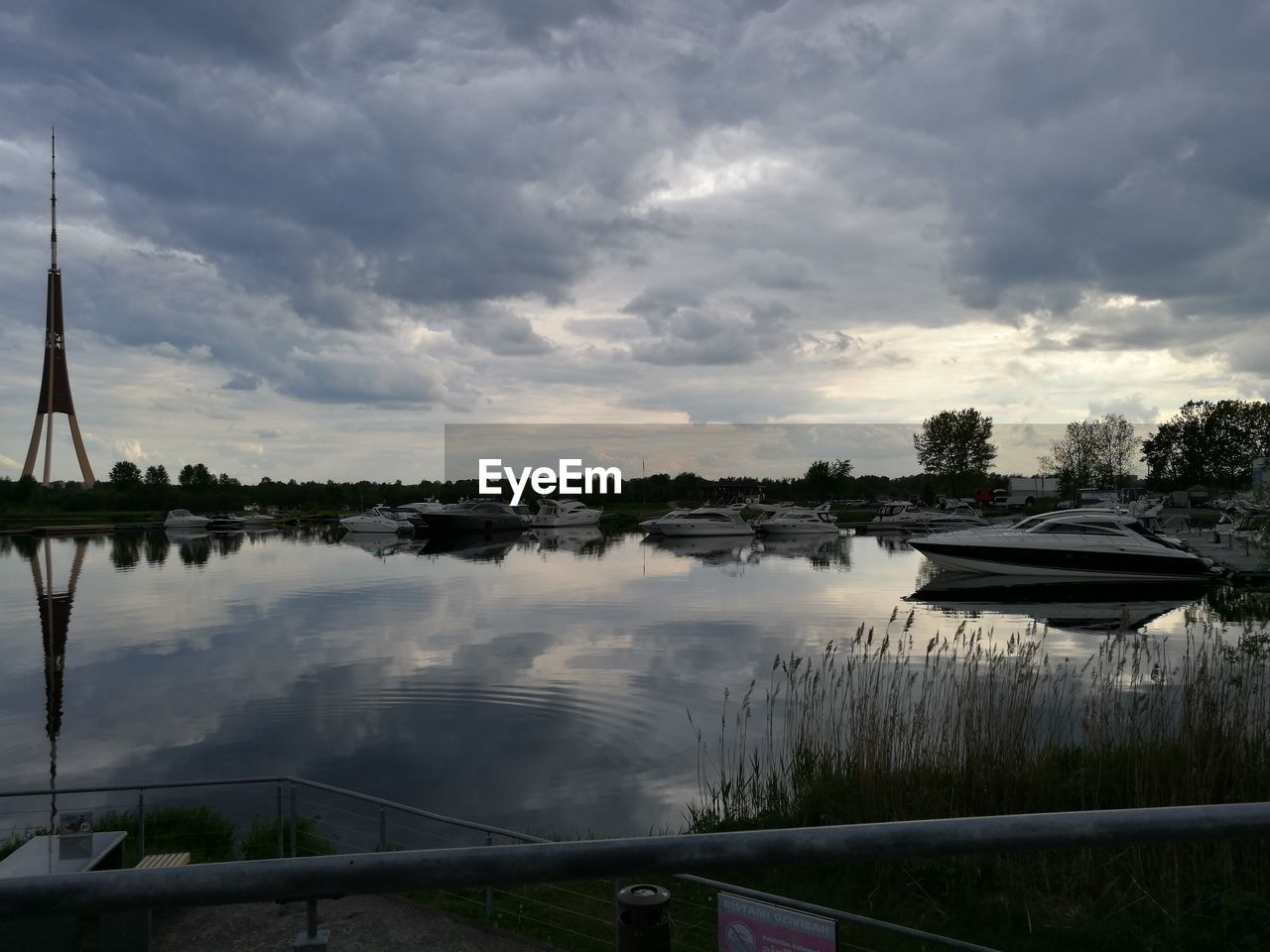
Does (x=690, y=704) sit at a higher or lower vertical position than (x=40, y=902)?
lower

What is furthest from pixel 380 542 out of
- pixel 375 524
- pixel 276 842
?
pixel 276 842

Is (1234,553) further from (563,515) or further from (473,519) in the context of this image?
(563,515)

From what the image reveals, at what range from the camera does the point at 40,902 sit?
178 centimetres

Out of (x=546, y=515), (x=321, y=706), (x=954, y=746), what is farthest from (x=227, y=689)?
(x=546, y=515)

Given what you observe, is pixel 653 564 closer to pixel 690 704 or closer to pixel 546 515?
pixel 690 704

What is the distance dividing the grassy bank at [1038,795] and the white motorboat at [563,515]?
78.2 metres

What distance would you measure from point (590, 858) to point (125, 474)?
514ft

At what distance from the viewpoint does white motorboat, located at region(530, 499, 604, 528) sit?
90.0m

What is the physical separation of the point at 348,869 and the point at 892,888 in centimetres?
756

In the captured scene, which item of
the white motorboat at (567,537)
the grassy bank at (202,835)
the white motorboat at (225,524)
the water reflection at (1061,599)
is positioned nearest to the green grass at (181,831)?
the grassy bank at (202,835)

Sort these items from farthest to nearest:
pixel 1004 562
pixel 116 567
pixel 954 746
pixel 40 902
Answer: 1. pixel 116 567
2. pixel 1004 562
3. pixel 954 746
4. pixel 40 902

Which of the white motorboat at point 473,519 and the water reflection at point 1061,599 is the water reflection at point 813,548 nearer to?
the water reflection at point 1061,599

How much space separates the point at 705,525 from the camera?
7162 cm

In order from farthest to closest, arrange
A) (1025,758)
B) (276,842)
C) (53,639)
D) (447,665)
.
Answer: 1. (53,639)
2. (447,665)
3. (276,842)
4. (1025,758)
